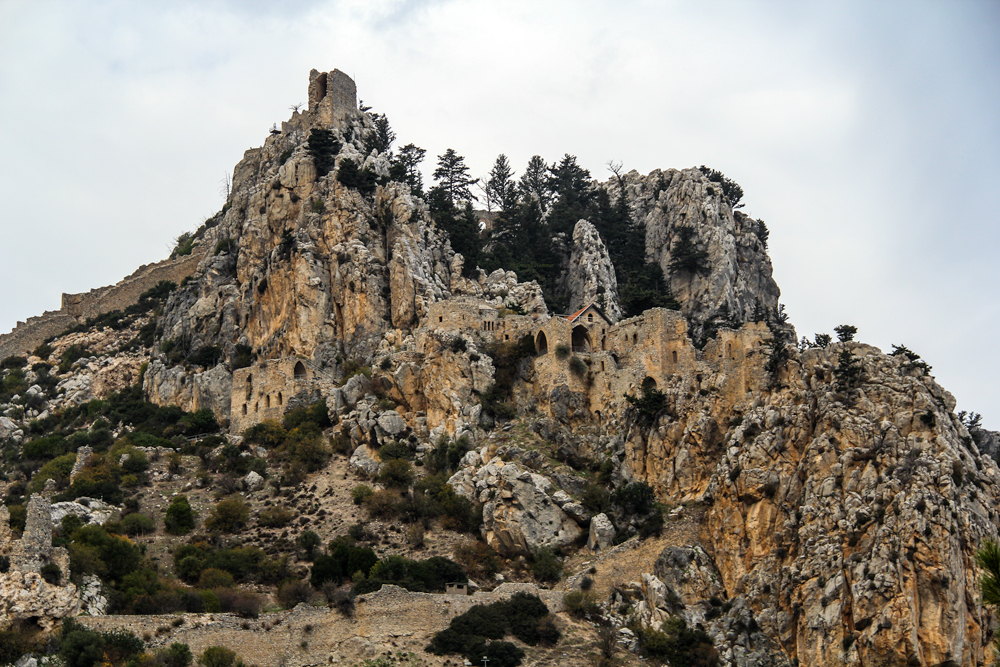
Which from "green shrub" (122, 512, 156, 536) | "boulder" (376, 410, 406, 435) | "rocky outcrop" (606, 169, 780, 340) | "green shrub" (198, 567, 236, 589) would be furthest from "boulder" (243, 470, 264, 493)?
"rocky outcrop" (606, 169, 780, 340)

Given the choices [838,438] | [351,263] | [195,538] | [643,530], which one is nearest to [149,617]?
[195,538]

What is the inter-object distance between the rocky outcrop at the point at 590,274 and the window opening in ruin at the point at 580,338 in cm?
767

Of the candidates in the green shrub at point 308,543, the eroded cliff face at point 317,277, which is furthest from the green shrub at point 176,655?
the eroded cliff face at point 317,277

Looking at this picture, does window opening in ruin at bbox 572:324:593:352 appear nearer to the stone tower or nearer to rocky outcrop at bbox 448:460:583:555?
rocky outcrop at bbox 448:460:583:555

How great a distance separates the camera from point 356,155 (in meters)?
70.2

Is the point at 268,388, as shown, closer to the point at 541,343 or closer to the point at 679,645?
the point at 541,343

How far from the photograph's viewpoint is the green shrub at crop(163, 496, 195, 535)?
155 feet

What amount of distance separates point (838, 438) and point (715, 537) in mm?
6261

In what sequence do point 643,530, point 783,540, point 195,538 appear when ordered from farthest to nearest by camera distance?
point 195,538 < point 643,530 < point 783,540

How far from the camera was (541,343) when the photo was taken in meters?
55.1

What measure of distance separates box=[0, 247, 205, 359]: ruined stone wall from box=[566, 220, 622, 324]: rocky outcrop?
2734 cm

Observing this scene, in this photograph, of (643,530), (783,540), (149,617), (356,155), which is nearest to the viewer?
(149,617)

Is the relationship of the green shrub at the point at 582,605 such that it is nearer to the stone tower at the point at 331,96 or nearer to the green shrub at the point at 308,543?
the green shrub at the point at 308,543

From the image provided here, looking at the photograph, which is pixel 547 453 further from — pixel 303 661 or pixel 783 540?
pixel 303 661
